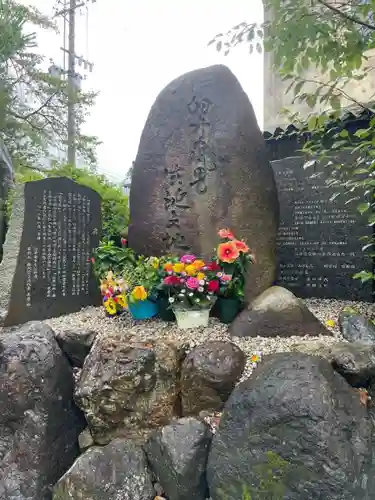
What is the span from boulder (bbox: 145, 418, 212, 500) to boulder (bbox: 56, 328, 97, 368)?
34.1 inches

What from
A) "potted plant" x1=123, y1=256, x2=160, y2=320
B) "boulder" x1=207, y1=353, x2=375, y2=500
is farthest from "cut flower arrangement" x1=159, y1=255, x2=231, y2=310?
"boulder" x1=207, y1=353, x2=375, y2=500

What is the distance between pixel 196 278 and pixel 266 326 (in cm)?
56

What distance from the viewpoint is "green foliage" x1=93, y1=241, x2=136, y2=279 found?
3867 mm

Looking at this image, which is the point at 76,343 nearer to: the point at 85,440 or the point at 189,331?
the point at 85,440

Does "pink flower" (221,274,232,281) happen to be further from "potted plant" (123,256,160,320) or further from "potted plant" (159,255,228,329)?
"potted plant" (123,256,160,320)

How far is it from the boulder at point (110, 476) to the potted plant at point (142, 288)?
102 cm

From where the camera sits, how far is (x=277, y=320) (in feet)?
9.95

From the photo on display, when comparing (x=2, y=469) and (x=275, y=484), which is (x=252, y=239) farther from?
(x=2, y=469)

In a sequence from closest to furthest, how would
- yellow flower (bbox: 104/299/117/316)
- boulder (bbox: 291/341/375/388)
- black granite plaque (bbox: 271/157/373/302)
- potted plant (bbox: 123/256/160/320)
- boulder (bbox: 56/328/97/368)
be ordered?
boulder (bbox: 291/341/375/388), boulder (bbox: 56/328/97/368), potted plant (bbox: 123/256/160/320), yellow flower (bbox: 104/299/117/316), black granite plaque (bbox: 271/157/373/302)

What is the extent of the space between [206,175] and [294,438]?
215 cm

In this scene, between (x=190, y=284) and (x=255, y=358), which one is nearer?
(x=255, y=358)

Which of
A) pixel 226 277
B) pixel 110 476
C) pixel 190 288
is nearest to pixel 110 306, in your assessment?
pixel 190 288

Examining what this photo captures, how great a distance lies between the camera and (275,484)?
2.09 metres

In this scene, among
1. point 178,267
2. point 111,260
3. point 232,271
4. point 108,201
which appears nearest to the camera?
point 178,267
